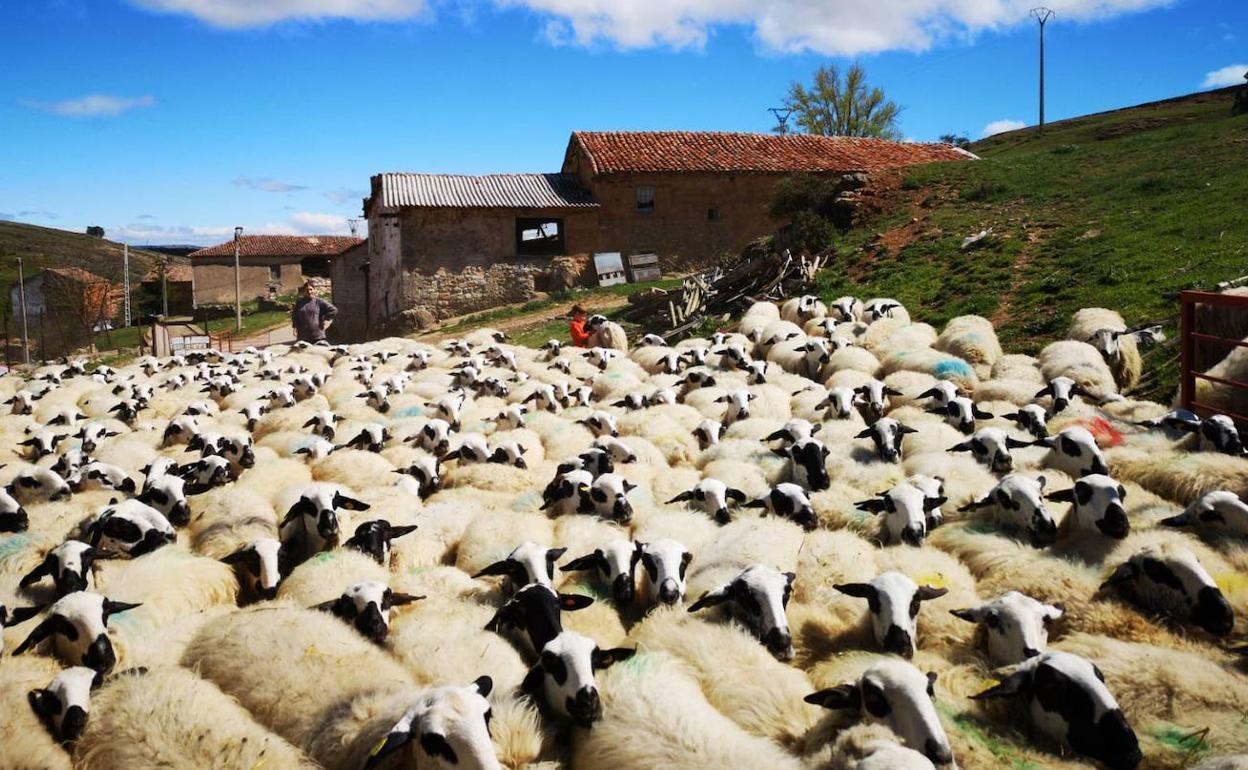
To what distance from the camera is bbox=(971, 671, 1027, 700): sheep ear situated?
3.88 meters

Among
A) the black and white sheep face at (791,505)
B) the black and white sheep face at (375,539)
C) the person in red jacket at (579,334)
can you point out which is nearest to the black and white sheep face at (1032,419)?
the black and white sheep face at (791,505)

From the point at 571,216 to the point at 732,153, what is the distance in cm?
657

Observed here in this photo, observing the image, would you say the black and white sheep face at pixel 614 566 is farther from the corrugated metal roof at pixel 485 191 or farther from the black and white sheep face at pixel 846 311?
the corrugated metal roof at pixel 485 191

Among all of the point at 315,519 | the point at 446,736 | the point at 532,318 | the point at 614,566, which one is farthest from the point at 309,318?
the point at 446,736

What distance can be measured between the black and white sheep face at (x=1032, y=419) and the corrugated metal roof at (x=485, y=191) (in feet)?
69.0

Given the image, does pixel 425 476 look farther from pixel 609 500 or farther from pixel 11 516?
pixel 11 516

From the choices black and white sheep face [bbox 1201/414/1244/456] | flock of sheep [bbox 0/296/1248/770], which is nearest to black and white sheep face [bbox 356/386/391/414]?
flock of sheep [bbox 0/296/1248/770]

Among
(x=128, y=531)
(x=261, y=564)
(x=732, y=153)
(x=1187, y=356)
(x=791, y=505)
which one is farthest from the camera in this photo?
(x=732, y=153)

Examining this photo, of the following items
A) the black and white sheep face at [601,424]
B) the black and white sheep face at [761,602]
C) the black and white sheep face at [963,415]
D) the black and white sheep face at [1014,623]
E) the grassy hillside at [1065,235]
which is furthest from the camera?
the grassy hillside at [1065,235]

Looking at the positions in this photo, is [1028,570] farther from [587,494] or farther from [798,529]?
[587,494]

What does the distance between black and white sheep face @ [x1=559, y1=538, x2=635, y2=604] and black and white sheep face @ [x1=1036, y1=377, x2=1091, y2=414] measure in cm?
544

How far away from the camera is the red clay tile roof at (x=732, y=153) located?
1133 inches

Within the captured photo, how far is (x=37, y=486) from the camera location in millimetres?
7684

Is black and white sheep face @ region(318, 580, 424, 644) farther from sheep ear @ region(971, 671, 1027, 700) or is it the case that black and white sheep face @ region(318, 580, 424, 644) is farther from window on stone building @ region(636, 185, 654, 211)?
window on stone building @ region(636, 185, 654, 211)
